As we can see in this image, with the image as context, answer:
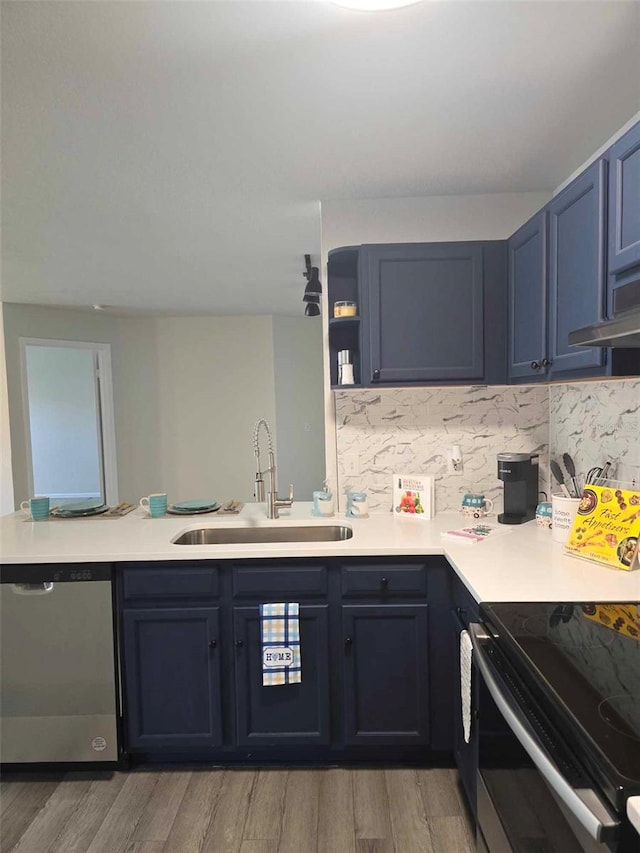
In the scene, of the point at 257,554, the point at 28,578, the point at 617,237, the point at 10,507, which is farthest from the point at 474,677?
the point at 10,507

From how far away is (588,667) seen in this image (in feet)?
4.00

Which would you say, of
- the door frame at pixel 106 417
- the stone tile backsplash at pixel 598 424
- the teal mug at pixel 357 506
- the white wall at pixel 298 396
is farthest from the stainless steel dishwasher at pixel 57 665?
the white wall at pixel 298 396

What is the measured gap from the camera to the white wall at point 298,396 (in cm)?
662

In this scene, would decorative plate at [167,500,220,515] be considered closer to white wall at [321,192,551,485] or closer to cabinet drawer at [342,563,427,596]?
cabinet drawer at [342,563,427,596]

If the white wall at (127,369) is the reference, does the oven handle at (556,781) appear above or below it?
below

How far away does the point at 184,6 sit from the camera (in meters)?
1.32

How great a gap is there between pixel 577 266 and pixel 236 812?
2.23m

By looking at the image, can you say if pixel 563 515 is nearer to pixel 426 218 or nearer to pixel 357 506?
pixel 357 506

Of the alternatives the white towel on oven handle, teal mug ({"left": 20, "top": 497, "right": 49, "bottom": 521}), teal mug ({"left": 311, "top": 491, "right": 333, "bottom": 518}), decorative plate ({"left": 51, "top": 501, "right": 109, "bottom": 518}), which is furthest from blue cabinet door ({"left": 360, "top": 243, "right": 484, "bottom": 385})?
teal mug ({"left": 20, "top": 497, "right": 49, "bottom": 521})

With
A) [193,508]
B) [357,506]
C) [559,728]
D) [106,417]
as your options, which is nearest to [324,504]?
[357,506]

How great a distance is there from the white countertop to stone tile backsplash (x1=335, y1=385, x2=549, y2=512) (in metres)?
0.19

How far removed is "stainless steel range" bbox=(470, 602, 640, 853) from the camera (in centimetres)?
88

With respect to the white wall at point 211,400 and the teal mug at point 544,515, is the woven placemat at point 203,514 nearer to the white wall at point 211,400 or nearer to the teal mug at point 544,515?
the teal mug at point 544,515

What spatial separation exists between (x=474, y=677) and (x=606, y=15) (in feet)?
6.03
